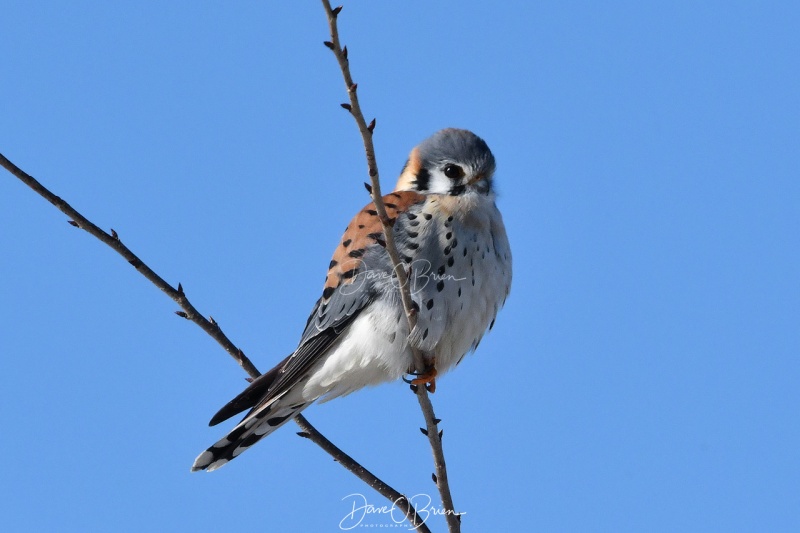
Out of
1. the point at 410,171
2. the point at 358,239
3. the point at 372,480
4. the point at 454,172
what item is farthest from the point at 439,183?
the point at 372,480

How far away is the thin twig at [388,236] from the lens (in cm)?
261

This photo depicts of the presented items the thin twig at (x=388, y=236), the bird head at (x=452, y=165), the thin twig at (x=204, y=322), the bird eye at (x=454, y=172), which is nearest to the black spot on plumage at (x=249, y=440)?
the thin twig at (x=204, y=322)

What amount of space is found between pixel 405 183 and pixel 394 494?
1.99 meters

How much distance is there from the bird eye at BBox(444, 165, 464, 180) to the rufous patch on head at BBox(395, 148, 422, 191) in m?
0.21

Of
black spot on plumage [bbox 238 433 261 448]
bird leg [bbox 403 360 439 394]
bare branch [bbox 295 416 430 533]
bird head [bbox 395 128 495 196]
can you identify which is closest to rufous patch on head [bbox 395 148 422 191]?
bird head [bbox 395 128 495 196]

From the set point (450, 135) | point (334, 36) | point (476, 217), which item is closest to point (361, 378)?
point (476, 217)

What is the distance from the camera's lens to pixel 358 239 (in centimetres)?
485

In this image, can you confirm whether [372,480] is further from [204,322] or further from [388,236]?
[388,236]

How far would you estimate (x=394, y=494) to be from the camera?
3.89 m

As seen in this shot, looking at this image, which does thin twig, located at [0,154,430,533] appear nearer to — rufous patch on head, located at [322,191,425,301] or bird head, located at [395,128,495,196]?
rufous patch on head, located at [322,191,425,301]

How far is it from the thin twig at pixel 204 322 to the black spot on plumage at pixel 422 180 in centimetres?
147

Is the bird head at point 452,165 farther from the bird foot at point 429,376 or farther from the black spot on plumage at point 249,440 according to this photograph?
the black spot on plumage at point 249,440

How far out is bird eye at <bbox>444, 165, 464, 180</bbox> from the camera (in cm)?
503

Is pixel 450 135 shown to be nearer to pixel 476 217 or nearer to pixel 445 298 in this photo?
pixel 476 217
